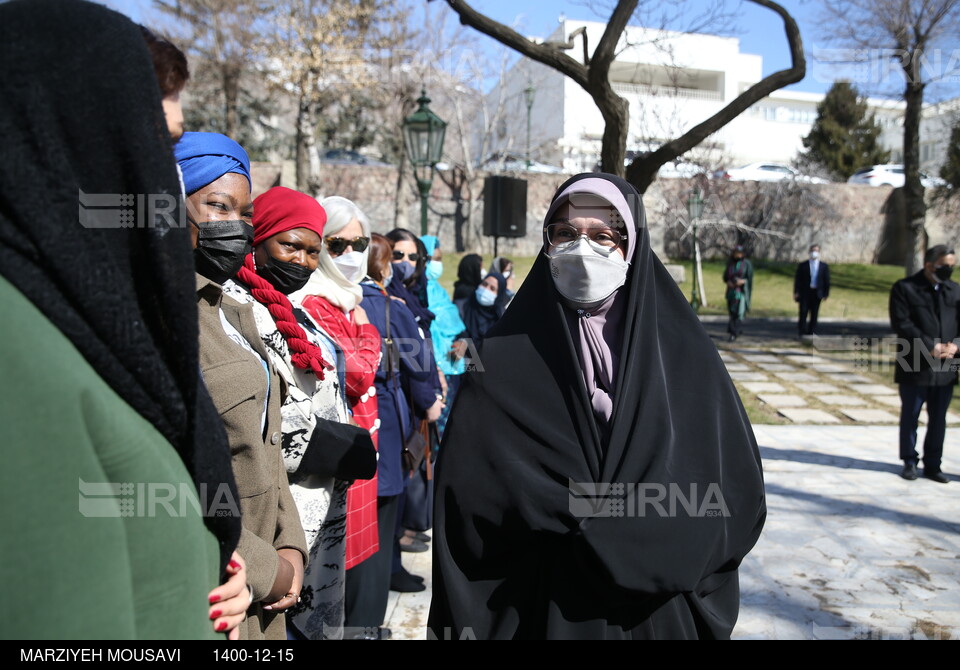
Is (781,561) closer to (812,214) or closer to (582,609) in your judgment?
(582,609)

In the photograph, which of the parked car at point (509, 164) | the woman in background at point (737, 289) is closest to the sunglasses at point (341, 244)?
the woman in background at point (737, 289)

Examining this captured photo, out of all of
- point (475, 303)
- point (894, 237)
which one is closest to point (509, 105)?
point (894, 237)

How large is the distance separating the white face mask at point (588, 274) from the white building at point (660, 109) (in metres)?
5.28

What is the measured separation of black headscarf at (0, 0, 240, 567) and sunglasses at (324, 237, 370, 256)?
2.87 meters

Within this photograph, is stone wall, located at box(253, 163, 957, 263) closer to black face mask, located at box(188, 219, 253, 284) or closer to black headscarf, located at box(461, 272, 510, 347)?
black headscarf, located at box(461, 272, 510, 347)

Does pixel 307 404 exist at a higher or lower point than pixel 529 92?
lower

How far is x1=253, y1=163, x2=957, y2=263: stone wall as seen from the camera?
26.1 metres

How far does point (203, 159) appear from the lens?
2045mm

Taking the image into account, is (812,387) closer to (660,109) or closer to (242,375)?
(242,375)

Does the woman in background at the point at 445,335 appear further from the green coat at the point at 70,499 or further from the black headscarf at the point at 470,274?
the green coat at the point at 70,499

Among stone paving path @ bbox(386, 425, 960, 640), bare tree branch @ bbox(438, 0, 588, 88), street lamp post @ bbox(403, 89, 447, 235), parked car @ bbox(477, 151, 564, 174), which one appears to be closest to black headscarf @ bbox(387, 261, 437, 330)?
stone paving path @ bbox(386, 425, 960, 640)

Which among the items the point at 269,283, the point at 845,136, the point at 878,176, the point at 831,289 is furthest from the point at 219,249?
the point at 845,136

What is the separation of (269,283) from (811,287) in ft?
47.3

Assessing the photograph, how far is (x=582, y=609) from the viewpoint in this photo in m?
Result: 1.91
